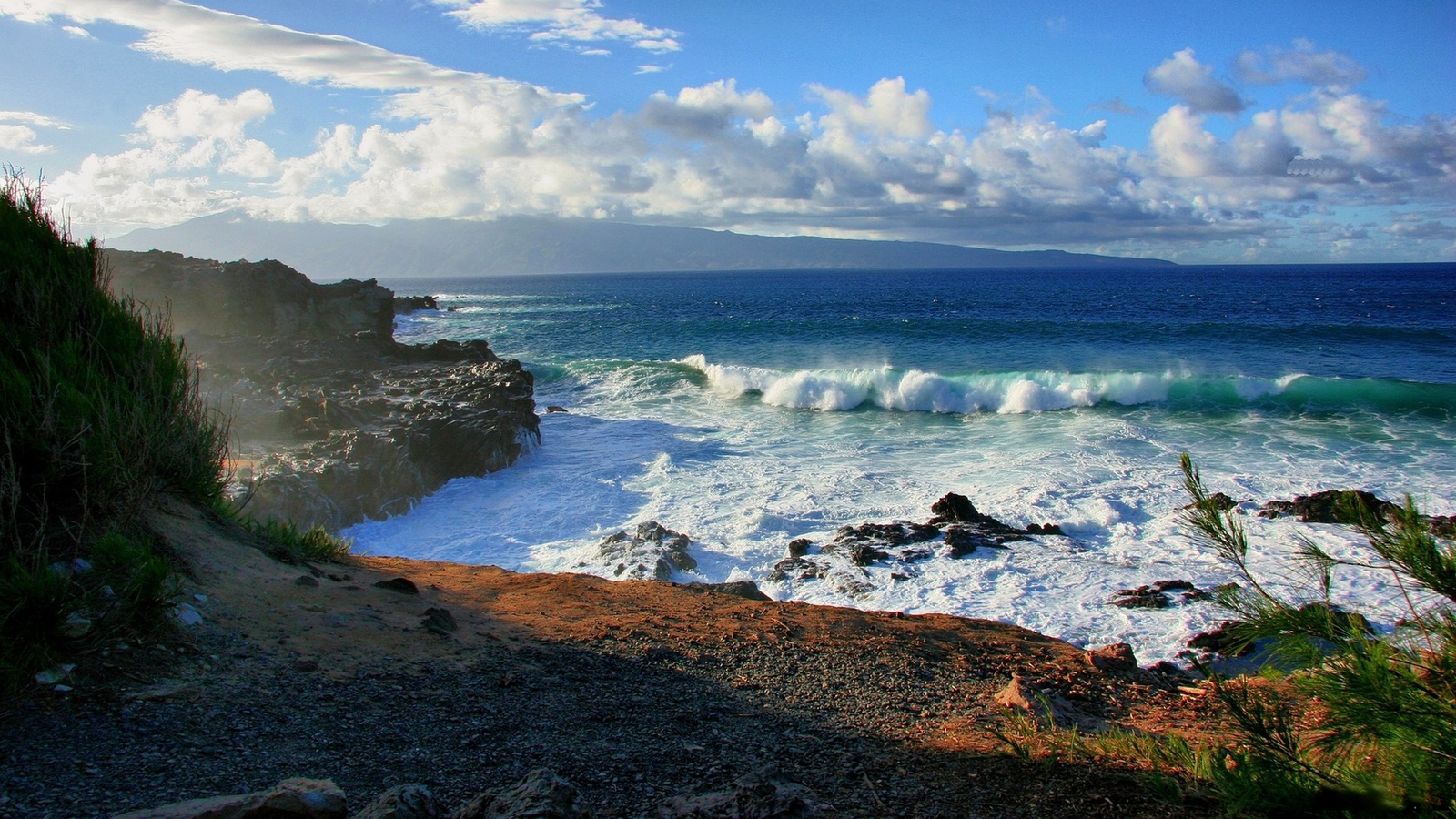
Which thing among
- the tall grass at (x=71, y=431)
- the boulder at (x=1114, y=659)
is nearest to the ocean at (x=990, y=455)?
the boulder at (x=1114, y=659)

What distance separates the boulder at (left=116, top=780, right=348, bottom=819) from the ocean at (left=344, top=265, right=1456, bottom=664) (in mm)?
5057

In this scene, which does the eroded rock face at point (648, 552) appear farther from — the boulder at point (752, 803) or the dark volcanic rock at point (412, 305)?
the dark volcanic rock at point (412, 305)

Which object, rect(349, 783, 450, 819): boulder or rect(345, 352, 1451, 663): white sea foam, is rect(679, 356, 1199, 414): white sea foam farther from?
rect(349, 783, 450, 819): boulder

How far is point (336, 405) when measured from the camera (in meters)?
16.7

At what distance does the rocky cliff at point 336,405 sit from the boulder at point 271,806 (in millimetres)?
4955

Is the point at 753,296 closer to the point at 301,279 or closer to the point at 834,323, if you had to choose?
the point at 834,323

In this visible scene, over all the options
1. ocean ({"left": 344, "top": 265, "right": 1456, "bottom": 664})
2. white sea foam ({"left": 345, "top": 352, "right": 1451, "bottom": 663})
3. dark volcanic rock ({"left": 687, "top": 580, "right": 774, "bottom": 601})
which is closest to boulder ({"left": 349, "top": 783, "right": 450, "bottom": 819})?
ocean ({"left": 344, "top": 265, "right": 1456, "bottom": 664})

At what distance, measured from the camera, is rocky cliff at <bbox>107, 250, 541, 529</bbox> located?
13.4m

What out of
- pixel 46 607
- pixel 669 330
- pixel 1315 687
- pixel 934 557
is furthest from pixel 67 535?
pixel 669 330

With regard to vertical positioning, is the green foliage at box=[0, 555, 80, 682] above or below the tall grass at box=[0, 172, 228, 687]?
below

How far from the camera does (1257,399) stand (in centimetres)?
2456

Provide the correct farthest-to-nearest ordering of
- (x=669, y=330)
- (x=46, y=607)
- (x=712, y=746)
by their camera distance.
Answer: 1. (x=669, y=330)
2. (x=712, y=746)
3. (x=46, y=607)

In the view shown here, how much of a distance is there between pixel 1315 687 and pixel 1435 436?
73.0ft

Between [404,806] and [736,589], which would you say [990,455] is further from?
[404,806]
